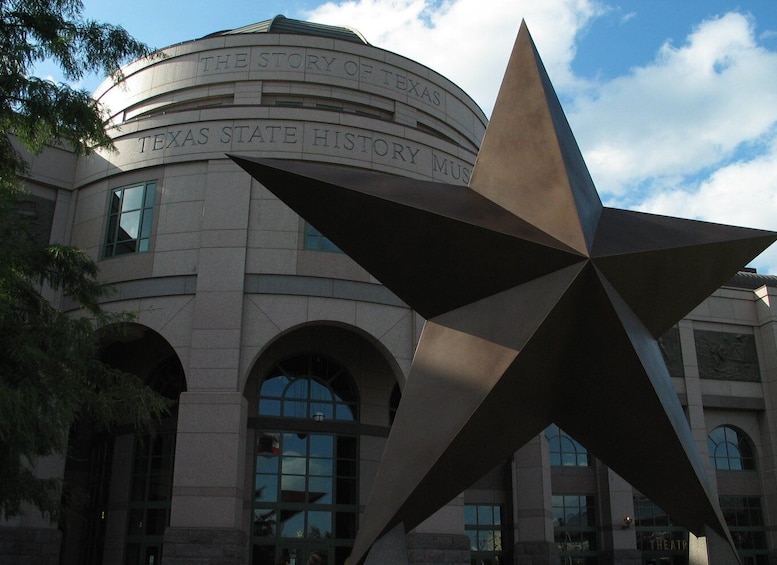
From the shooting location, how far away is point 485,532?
87.1ft

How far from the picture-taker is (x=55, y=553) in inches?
819

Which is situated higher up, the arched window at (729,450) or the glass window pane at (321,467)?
the arched window at (729,450)

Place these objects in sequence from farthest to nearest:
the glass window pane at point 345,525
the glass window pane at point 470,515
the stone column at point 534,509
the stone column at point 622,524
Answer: the stone column at point 622,524
the glass window pane at point 470,515
the stone column at point 534,509
the glass window pane at point 345,525

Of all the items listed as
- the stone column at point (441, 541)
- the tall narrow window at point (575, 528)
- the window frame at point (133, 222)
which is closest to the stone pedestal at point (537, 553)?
the stone column at point (441, 541)

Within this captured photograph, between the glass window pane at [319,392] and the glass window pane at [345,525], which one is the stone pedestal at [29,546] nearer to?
the glass window pane at [345,525]

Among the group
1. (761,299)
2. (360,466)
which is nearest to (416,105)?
(360,466)

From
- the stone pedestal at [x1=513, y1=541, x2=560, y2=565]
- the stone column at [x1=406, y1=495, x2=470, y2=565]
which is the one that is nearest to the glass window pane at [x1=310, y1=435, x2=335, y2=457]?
the stone column at [x1=406, y1=495, x2=470, y2=565]

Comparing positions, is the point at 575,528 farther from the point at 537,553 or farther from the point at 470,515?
the point at 537,553

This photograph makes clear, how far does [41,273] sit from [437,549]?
1259 centimetres

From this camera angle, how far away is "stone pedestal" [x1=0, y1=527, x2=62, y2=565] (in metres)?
20.1

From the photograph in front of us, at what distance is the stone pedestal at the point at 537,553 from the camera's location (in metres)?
23.8

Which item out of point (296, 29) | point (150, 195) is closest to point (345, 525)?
point (150, 195)

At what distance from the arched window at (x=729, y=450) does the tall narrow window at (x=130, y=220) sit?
76.7 feet

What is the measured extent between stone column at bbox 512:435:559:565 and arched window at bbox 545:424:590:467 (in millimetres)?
5084
